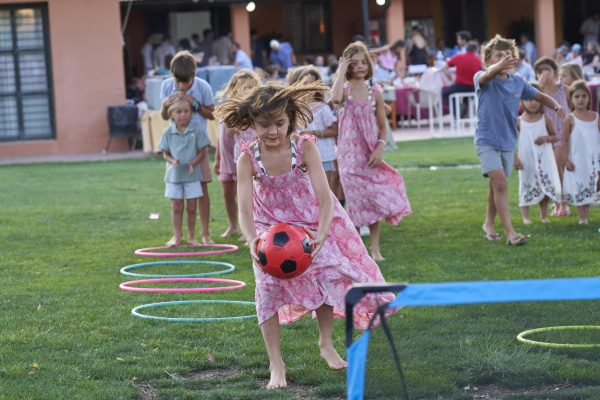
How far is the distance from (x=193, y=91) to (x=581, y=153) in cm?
390

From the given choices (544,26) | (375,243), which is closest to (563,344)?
(375,243)

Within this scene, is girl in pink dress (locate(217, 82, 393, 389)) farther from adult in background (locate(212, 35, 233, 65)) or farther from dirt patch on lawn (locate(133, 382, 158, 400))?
adult in background (locate(212, 35, 233, 65))

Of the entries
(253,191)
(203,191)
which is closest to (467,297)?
(253,191)

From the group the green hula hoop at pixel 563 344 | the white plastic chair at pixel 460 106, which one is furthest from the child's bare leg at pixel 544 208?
the white plastic chair at pixel 460 106

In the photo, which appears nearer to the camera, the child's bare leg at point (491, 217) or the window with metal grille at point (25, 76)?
the child's bare leg at point (491, 217)

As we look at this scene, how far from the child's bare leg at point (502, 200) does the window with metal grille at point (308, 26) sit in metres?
27.2

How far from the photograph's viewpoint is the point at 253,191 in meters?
6.58

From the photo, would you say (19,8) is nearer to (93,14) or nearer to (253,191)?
(93,14)

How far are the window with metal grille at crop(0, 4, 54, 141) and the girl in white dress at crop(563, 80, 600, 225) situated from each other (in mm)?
16865

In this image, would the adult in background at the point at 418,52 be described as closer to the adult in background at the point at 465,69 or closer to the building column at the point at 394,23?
the building column at the point at 394,23

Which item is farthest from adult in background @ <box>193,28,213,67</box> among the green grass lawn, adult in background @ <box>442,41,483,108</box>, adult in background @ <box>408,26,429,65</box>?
the green grass lawn

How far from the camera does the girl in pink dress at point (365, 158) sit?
1041 cm

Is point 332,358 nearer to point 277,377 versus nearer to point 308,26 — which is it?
point 277,377

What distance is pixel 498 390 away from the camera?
225 inches
